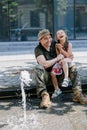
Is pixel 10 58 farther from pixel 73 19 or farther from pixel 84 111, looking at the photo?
pixel 84 111

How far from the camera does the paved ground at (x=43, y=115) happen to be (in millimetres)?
5070

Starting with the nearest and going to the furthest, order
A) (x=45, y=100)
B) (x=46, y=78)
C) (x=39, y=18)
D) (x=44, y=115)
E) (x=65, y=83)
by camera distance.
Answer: (x=44, y=115)
(x=45, y=100)
(x=65, y=83)
(x=46, y=78)
(x=39, y=18)

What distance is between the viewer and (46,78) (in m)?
6.29

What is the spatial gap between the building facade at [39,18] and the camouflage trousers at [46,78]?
1069cm

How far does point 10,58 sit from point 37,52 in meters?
7.18

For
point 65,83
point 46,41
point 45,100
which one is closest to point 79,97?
point 65,83

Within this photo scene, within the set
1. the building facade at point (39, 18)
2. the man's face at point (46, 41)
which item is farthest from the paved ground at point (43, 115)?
the building facade at point (39, 18)

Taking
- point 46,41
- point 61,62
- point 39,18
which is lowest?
point 61,62

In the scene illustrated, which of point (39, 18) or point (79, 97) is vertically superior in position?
point (39, 18)

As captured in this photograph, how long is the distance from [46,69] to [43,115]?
1.00 meters

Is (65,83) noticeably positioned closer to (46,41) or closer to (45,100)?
(45,100)

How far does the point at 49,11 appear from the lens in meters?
17.2

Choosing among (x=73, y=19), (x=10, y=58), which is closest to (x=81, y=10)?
(x=73, y=19)

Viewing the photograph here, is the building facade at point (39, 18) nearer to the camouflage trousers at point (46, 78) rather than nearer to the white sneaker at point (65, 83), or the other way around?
the camouflage trousers at point (46, 78)
